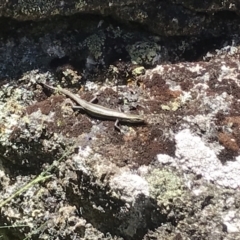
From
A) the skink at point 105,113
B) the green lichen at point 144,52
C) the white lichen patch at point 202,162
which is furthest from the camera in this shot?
the green lichen at point 144,52

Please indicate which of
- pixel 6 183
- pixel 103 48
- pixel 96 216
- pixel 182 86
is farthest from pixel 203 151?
pixel 6 183

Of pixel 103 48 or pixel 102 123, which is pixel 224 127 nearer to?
pixel 102 123

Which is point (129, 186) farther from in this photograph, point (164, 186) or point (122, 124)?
point (122, 124)

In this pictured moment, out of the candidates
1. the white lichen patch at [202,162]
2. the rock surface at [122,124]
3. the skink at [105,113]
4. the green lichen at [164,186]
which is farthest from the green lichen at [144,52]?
the green lichen at [164,186]

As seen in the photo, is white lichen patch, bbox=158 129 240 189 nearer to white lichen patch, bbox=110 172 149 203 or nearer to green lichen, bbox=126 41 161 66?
white lichen patch, bbox=110 172 149 203

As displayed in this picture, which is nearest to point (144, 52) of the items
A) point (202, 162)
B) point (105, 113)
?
point (105, 113)

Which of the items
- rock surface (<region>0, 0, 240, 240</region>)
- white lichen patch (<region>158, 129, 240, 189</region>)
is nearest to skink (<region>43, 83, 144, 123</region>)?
rock surface (<region>0, 0, 240, 240</region>)

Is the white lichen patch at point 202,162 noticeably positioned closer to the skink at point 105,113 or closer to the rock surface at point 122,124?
the rock surface at point 122,124

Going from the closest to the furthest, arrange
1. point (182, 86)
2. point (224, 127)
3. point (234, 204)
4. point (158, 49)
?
point (234, 204), point (224, 127), point (182, 86), point (158, 49)
